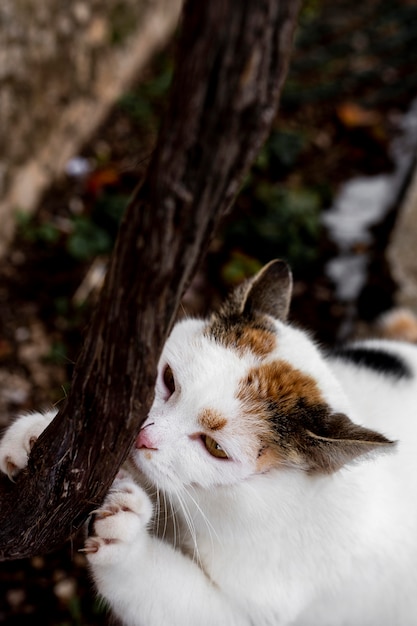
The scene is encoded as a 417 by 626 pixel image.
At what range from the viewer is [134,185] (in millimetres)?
3434

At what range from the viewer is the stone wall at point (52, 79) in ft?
8.98

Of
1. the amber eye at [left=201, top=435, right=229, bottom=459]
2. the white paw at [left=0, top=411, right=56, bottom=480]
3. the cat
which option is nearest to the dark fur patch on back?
the cat

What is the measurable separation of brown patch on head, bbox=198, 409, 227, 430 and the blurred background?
108 centimetres

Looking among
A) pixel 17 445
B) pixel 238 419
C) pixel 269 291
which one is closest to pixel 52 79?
pixel 269 291

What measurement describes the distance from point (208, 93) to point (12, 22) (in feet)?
7.44

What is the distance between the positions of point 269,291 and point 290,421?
16.1 inches

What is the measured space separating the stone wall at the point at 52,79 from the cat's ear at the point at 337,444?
6.59 feet

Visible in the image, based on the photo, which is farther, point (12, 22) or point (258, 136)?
point (12, 22)

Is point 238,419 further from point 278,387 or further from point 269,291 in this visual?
point 269,291

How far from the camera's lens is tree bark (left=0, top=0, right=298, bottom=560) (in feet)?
2.39

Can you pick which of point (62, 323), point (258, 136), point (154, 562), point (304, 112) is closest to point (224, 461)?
point (154, 562)

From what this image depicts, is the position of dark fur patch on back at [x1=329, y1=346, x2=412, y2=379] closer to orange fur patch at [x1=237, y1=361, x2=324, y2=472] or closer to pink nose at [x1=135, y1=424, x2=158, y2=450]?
orange fur patch at [x1=237, y1=361, x2=324, y2=472]

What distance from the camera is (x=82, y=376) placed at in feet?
3.58

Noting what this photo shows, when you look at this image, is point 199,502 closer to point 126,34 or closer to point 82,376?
point 82,376
